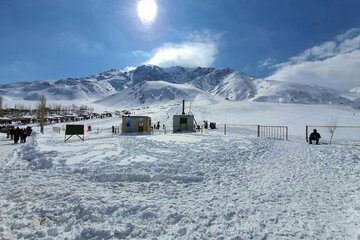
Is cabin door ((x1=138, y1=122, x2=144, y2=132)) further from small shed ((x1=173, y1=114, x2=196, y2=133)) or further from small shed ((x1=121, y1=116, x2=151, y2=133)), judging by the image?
small shed ((x1=173, y1=114, x2=196, y2=133))

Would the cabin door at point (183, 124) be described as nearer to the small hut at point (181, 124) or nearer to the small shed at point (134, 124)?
the small hut at point (181, 124)

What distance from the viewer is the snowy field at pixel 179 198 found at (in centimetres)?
353

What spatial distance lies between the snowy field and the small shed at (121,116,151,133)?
16442 millimetres

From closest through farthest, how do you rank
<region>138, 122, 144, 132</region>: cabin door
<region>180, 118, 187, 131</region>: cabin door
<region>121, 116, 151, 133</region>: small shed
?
1. <region>121, 116, 151, 133</region>: small shed
2. <region>138, 122, 144, 132</region>: cabin door
3. <region>180, 118, 187, 131</region>: cabin door

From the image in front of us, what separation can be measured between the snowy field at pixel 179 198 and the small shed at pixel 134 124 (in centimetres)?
1644

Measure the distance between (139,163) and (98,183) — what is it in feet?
7.09

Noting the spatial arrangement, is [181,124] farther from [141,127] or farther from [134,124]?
[134,124]

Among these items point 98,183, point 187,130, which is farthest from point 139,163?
point 187,130

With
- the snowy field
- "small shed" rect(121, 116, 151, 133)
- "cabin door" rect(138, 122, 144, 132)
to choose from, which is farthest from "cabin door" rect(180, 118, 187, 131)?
the snowy field

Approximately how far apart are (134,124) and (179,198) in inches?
843

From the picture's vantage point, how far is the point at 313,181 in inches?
240

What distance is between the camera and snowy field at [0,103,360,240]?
3.53 metres

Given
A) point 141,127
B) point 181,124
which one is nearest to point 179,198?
point 181,124

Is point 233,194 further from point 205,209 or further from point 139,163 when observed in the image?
point 139,163
